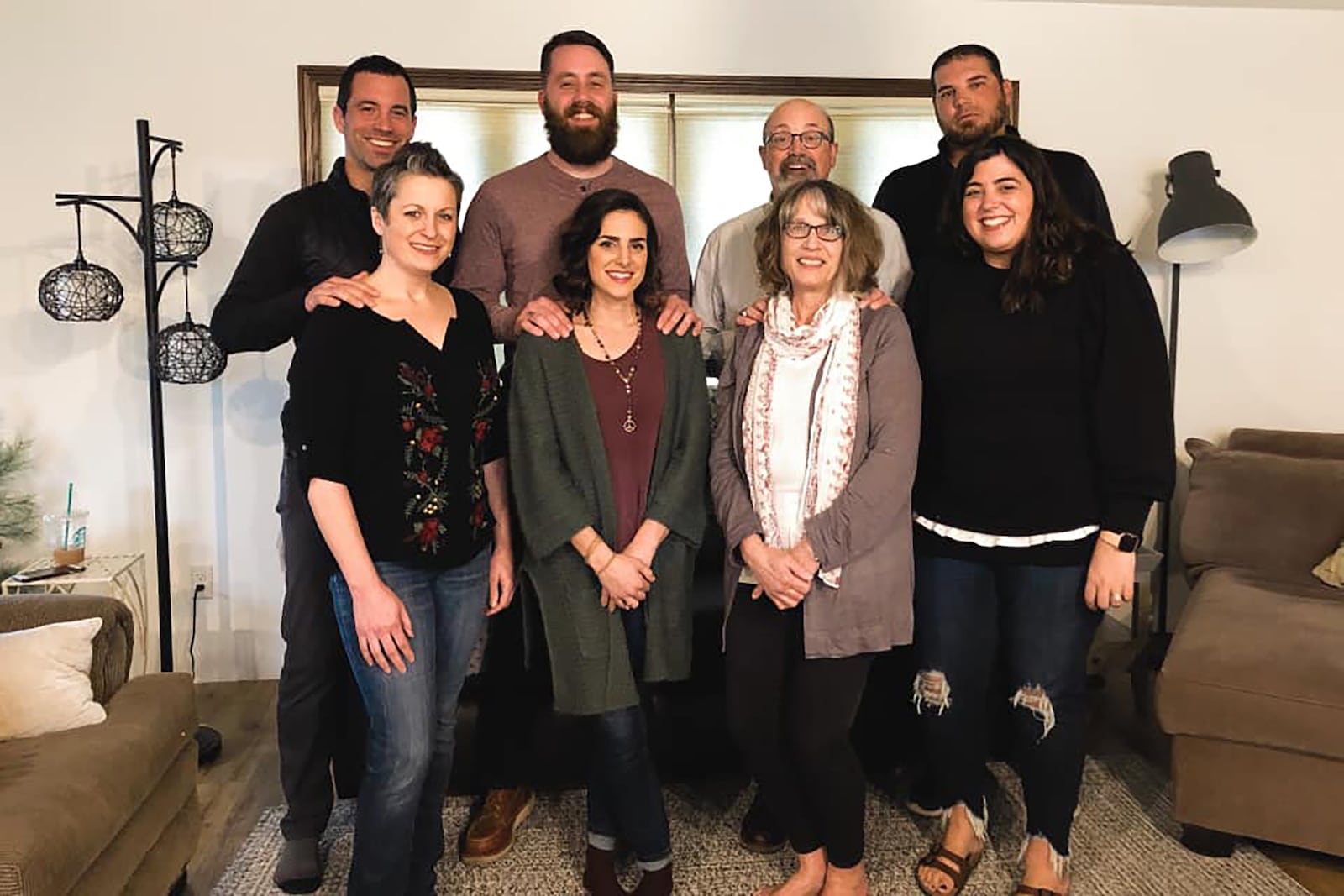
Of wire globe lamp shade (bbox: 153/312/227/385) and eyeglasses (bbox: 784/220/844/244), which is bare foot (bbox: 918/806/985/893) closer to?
eyeglasses (bbox: 784/220/844/244)

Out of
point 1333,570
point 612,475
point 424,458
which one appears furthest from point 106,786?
point 1333,570

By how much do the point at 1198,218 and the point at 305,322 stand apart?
2.85 metres

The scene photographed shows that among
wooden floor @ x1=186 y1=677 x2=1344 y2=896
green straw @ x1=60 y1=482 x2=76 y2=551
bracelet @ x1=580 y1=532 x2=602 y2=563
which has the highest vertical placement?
bracelet @ x1=580 y1=532 x2=602 y2=563

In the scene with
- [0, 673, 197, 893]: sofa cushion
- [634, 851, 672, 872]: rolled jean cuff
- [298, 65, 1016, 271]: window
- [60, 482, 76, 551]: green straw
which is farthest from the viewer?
[298, 65, 1016, 271]: window

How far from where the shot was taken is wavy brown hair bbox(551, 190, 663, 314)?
1903mm

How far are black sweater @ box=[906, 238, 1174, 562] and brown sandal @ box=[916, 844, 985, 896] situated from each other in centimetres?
73

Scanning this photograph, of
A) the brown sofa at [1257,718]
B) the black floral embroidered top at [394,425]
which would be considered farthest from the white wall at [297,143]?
the black floral embroidered top at [394,425]

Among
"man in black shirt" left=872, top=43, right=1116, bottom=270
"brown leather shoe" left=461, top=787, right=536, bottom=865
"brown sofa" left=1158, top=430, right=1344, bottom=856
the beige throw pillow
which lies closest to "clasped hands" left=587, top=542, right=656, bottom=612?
"brown leather shoe" left=461, top=787, right=536, bottom=865

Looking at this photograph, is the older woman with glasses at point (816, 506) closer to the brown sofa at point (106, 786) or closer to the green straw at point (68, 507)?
the brown sofa at point (106, 786)

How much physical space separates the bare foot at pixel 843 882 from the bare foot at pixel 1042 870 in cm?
38

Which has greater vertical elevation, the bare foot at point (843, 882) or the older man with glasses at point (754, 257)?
the older man with glasses at point (754, 257)

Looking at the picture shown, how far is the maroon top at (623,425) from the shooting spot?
6.23 feet

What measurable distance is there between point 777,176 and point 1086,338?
0.81 m

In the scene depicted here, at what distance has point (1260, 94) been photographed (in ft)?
12.2
